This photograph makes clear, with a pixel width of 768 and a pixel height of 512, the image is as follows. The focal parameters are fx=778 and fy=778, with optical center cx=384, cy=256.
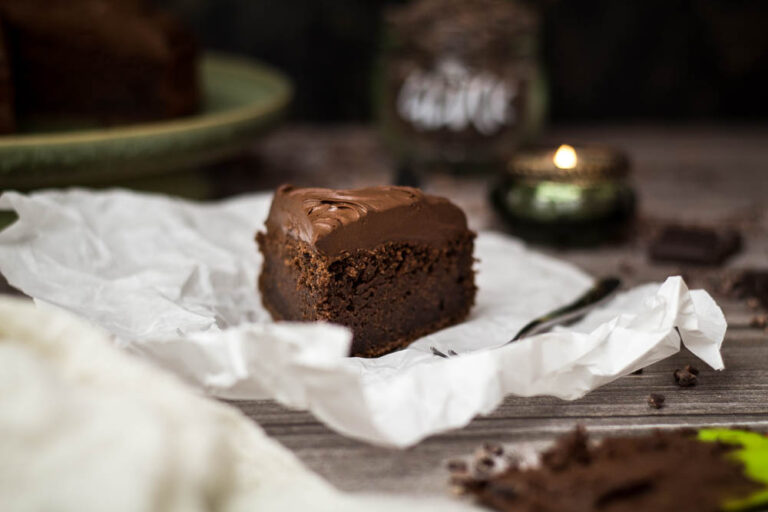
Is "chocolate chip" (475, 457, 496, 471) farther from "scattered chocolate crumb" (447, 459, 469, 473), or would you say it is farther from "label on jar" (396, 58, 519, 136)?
"label on jar" (396, 58, 519, 136)

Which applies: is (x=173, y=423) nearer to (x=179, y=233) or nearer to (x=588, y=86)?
(x=179, y=233)

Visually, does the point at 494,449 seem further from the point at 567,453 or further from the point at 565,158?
the point at 565,158

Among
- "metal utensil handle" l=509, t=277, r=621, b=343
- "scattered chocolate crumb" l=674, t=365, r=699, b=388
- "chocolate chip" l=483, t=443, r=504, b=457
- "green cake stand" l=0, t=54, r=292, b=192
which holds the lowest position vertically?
"chocolate chip" l=483, t=443, r=504, b=457

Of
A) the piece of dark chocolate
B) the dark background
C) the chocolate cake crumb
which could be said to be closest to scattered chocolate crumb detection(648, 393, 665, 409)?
the chocolate cake crumb

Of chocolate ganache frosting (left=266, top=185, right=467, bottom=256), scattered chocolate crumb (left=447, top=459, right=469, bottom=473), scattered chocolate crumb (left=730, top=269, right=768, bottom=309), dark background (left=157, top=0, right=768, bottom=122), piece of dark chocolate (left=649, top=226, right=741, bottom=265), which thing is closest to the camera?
scattered chocolate crumb (left=447, top=459, right=469, bottom=473)

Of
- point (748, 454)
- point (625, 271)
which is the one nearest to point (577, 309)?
point (625, 271)
